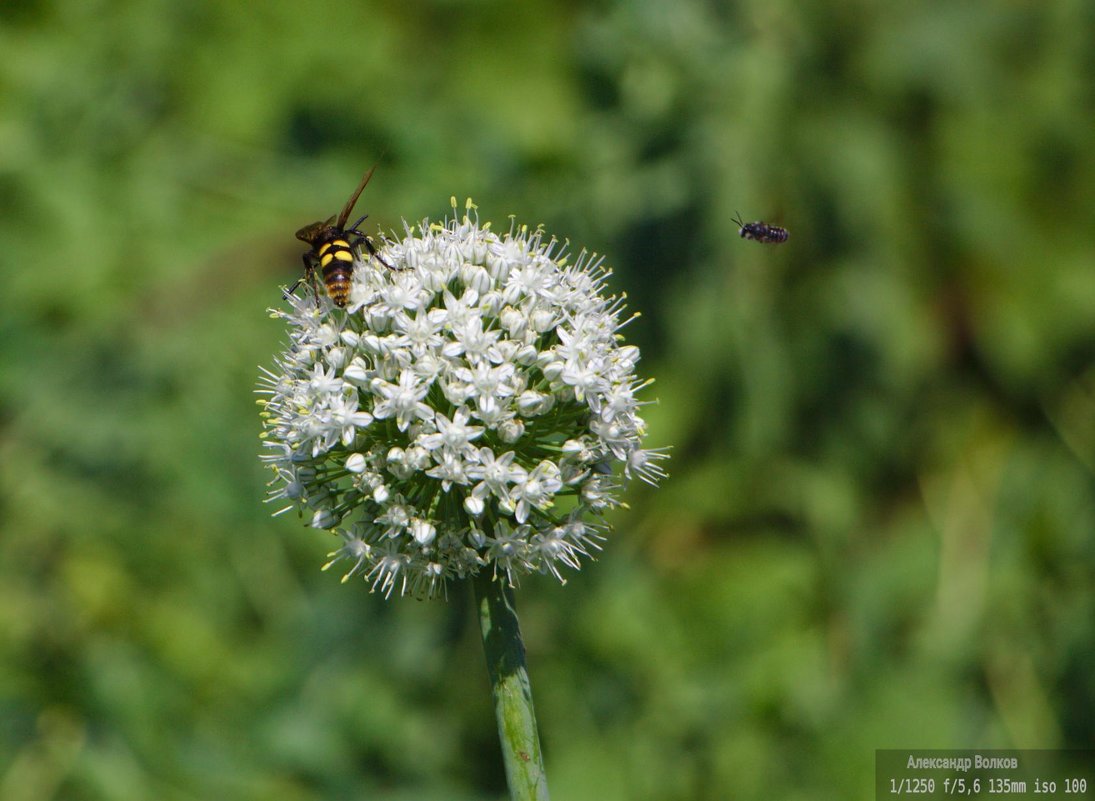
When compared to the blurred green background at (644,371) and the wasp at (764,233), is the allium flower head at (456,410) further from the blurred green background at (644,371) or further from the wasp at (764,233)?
the blurred green background at (644,371)

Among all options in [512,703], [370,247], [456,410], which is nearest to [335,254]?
[370,247]

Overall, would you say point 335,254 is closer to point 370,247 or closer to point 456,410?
point 370,247

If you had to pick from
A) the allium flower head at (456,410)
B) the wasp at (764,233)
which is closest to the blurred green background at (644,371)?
the wasp at (764,233)

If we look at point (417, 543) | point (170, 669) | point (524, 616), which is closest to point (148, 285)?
point (170, 669)

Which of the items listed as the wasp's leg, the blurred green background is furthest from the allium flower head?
the blurred green background

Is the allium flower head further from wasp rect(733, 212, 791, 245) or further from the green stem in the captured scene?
wasp rect(733, 212, 791, 245)

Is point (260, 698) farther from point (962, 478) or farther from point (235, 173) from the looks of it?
point (962, 478)
